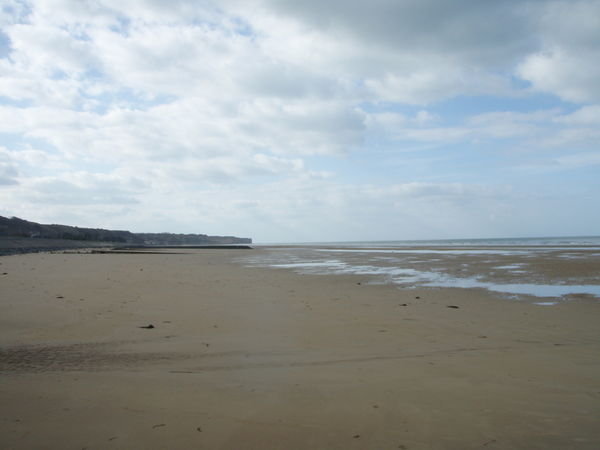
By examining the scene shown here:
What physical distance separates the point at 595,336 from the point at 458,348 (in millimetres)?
2417

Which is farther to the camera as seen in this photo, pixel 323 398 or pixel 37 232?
pixel 37 232

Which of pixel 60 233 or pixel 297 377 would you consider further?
pixel 60 233

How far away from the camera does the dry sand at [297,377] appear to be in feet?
9.29

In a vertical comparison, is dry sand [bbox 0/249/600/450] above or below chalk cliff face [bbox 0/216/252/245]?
below

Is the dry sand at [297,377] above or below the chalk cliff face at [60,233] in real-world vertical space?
below

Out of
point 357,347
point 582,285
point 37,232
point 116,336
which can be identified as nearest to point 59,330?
point 116,336

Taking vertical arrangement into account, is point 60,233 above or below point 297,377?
above

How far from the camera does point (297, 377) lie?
4047mm

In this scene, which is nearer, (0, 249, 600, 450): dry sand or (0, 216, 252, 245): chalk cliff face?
(0, 249, 600, 450): dry sand

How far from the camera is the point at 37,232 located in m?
65.0

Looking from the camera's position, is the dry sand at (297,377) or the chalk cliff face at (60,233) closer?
the dry sand at (297,377)

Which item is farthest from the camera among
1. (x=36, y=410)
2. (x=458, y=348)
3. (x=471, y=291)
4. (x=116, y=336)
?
(x=471, y=291)

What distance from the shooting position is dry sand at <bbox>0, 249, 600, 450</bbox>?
2.83 meters

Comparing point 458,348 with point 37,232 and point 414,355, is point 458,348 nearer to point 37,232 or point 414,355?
point 414,355
